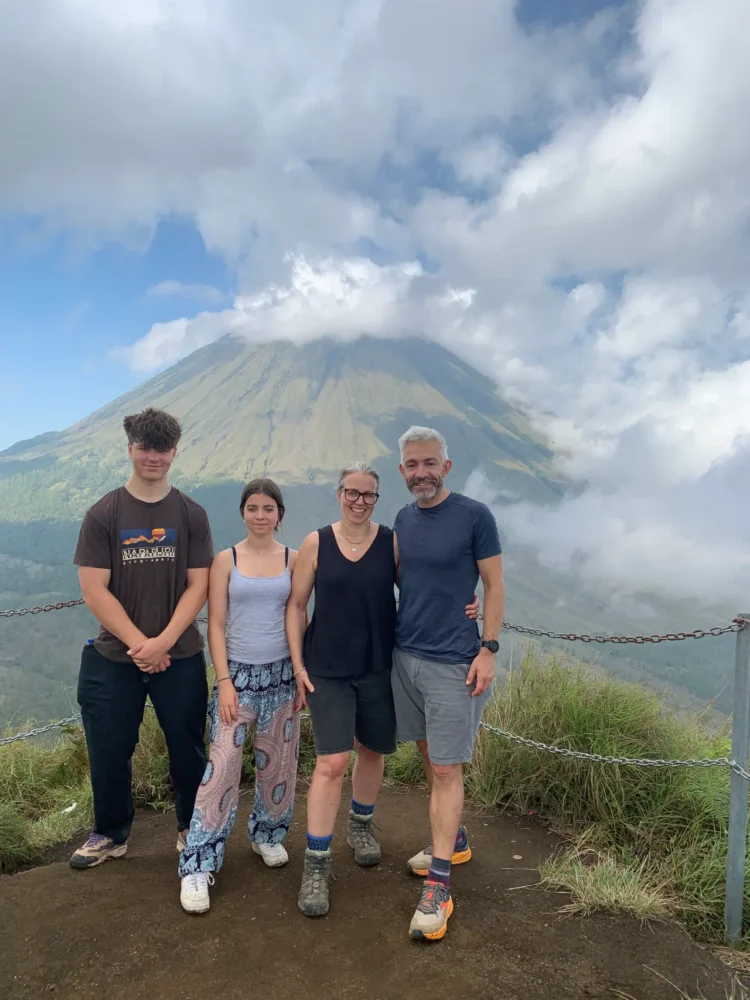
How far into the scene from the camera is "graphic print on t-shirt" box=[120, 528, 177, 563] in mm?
3193

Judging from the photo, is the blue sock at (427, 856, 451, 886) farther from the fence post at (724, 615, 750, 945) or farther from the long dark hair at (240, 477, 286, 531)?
the long dark hair at (240, 477, 286, 531)

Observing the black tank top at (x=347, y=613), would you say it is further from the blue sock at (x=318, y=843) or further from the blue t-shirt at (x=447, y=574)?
the blue sock at (x=318, y=843)

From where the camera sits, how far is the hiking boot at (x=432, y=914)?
2928 mm

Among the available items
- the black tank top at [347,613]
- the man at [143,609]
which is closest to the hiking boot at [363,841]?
the man at [143,609]

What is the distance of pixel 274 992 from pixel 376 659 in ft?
4.33

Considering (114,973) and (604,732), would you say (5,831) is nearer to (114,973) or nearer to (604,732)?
(114,973)

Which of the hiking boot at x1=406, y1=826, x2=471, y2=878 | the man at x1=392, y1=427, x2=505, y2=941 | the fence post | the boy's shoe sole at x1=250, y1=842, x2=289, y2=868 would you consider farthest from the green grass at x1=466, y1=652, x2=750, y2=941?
the boy's shoe sole at x1=250, y1=842, x2=289, y2=868

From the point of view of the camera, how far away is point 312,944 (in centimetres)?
290

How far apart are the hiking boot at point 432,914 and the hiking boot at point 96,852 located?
61.9 inches

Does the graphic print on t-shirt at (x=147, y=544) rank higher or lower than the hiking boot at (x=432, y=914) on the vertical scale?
higher

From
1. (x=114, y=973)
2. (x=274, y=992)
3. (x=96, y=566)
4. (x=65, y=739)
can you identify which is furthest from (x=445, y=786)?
(x=65, y=739)

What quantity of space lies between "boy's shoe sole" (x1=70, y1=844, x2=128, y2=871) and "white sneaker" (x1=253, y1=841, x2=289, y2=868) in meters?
0.70

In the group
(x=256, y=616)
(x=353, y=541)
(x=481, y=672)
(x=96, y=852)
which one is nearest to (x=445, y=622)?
(x=481, y=672)

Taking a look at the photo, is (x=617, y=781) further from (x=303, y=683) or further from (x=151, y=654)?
(x=151, y=654)
